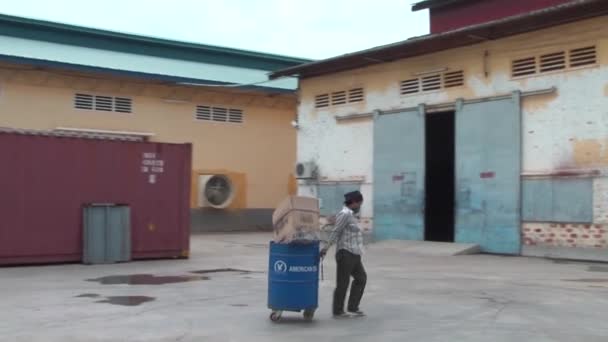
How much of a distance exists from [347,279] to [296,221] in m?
1.17

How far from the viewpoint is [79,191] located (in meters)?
17.3

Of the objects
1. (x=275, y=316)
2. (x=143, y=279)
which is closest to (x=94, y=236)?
(x=143, y=279)

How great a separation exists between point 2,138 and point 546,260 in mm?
13415

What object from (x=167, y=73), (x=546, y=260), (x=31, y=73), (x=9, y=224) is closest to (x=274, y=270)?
(x=9, y=224)

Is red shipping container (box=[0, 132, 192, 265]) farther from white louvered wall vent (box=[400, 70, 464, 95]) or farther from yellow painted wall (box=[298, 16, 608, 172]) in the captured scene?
yellow painted wall (box=[298, 16, 608, 172])

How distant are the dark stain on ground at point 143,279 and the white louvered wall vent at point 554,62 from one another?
430 inches

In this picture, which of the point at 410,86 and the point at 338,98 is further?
the point at 338,98

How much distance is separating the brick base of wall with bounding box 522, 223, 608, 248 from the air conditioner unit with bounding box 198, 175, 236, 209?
14.7m

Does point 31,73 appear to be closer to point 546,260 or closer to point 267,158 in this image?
point 267,158

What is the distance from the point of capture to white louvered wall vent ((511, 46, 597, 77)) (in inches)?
751

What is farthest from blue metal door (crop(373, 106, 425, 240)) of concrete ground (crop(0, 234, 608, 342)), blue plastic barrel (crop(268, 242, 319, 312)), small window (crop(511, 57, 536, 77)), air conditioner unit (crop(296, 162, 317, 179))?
blue plastic barrel (crop(268, 242, 319, 312))

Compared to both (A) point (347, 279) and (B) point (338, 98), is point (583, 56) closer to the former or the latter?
(B) point (338, 98)

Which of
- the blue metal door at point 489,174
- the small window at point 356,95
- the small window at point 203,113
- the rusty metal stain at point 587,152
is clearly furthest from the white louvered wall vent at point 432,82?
the small window at point 203,113

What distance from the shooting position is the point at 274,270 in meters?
9.77
